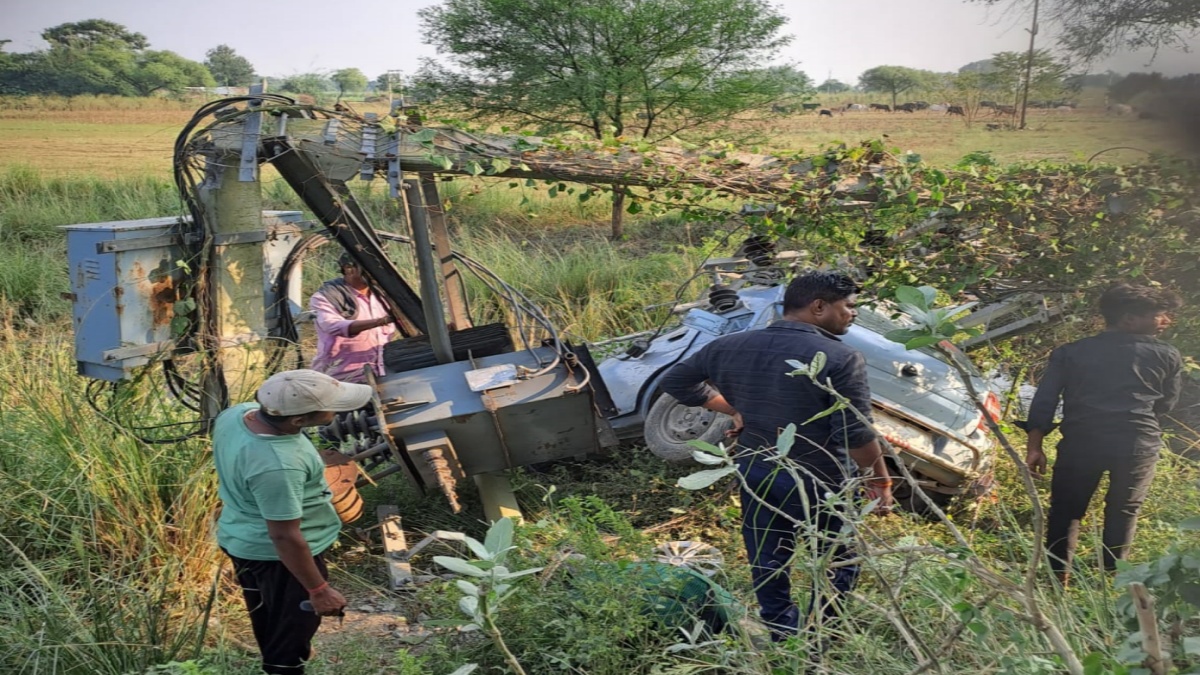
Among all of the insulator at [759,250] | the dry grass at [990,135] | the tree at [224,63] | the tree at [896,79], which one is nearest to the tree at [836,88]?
the tree at [896,79]

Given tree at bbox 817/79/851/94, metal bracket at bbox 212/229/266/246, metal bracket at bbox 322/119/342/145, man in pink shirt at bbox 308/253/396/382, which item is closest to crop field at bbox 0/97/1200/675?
metal bracket at bbox 322/119/342/145

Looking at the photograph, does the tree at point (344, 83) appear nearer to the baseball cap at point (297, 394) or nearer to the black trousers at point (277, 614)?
the baseball cap at point (297, 394)

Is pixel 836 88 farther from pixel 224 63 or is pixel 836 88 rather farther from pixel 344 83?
pixel 344 83

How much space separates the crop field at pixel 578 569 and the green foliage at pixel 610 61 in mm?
8443

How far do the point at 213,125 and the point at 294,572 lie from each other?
304 centimetres

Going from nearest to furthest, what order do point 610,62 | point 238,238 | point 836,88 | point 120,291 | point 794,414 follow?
point 794,414
point 120,291
point 238,238
point 610,62
point 836,88

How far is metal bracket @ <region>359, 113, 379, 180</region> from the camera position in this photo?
5.24 m

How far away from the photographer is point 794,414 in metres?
3.48

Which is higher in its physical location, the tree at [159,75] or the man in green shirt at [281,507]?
the tree at [159,75]

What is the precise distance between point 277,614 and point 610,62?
12.6 metres

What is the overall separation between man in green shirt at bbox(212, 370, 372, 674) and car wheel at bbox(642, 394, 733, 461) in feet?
7.96

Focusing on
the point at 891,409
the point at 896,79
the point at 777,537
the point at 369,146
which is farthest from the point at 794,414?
the point at 896,79

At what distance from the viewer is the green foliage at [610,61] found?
47.1 ft

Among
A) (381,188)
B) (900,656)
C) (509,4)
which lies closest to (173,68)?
(381,188)
